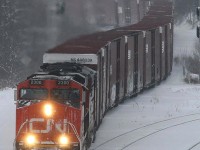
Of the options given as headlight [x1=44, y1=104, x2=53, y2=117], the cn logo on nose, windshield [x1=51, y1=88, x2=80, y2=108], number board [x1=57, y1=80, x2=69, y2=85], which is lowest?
the cn logo on nose

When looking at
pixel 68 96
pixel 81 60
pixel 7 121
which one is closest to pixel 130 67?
pixel 7 121

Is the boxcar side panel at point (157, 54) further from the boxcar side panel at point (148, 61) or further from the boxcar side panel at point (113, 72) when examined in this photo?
the boxcar side panel at point (113, 72)

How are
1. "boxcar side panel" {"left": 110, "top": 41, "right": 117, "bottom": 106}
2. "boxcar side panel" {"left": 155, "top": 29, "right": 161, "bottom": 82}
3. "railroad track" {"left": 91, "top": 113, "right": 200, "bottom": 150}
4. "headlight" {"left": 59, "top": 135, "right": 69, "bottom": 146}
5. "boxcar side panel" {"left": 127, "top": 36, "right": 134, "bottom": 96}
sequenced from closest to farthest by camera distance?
"headlight" {"left": 59, "top": 135, "right": 69, "bottom": 146} → "railroad track" {"left": 91, "top": 113, "right": 200, "bottom": 150} → "boxcar side panel" {"left": 110, "top": 41, "right": 117, "bottom": 106} → "boxcar side panel" {"left": 127, "top": 36, "right": 134, "bottom": 96} → "boxcar side panel" {"left": 155, "top": 29, "right": 161, "bottom": 82}

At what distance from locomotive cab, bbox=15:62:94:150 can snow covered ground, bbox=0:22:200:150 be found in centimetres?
306

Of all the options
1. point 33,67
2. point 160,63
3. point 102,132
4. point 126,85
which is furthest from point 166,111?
point 33,67

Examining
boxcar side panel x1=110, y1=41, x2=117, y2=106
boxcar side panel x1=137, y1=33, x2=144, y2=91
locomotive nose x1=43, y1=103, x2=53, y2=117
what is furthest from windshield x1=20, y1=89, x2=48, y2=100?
boxcar side panel x1=137, y1=33, x2=144, y2=91

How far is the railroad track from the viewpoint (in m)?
17.9

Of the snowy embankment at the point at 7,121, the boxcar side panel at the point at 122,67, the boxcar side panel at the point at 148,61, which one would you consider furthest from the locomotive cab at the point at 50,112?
the boxcar side panel at the point at 148,61

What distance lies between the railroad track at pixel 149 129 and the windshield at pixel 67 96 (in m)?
3.53

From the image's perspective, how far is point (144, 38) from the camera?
2773cm

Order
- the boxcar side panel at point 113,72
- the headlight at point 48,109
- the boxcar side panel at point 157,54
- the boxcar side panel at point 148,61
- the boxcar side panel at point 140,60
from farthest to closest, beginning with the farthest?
the boxcar side panel at point 157,54, the boxcar side panel at point 148,61, the boxcar side panel at point 140,60, the boxcar side panel at point 113,72, the headlight at point 48,109

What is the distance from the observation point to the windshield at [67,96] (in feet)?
45.3

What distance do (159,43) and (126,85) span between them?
7605 mm

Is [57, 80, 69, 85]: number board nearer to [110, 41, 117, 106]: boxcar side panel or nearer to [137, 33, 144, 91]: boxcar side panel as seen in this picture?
[110, 41, 117, 106]: boxcar side panel
